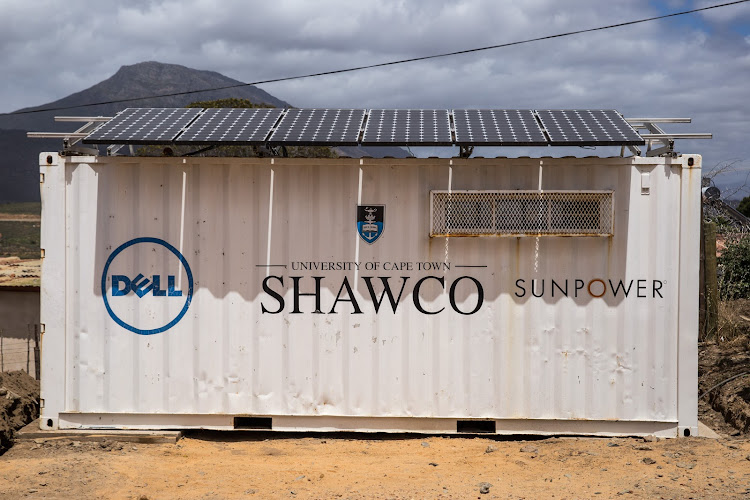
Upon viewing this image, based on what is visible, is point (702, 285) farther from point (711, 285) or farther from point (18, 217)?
point (18, 217)

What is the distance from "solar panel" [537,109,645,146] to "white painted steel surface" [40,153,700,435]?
29 cm

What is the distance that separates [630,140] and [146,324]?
16.0ft

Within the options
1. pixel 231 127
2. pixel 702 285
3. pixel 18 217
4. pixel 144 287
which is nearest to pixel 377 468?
pixel 144 287

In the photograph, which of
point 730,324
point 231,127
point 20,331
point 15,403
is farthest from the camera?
point 730,324

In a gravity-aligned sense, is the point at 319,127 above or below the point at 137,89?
below

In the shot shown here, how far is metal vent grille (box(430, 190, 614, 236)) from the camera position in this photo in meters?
6.75

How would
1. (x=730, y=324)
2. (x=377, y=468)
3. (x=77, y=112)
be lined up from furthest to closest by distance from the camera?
(x=77, y=112) < (x=730, y=324) < (x=377, y=468)

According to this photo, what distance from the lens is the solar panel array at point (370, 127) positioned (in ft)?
21.0

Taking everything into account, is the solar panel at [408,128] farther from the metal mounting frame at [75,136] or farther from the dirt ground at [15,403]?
the dirt ground at [15,403]

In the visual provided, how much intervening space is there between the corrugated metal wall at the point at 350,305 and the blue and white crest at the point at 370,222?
58 mm

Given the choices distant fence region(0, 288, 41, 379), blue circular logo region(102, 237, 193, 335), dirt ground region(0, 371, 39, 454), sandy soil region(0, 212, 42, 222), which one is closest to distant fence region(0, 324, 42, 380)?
distant fence region(0, 288, 41, 379)

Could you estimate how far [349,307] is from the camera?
6.88 meters

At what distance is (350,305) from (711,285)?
19.6 feet

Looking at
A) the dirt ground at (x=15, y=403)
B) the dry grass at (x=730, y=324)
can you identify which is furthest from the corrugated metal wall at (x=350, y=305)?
the dry grass at (x=730, y=324)
